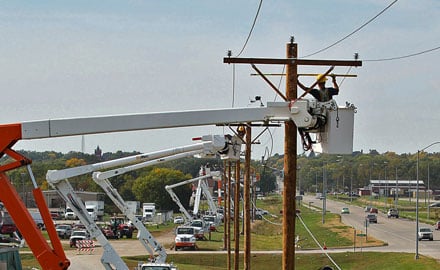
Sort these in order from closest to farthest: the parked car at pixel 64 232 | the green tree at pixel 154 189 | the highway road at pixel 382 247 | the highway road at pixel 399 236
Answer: the highway road at pixel 382 247, the highway road at pixel 399 236, the parked car at pixel 64 232, the green tree at pixel 154 189

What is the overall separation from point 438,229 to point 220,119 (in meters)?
65.9

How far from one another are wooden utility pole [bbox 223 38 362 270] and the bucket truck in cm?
Result: 40

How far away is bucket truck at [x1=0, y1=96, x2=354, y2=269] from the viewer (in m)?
14.2

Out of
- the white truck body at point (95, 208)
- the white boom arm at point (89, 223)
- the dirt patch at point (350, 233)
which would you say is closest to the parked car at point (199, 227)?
the dirt patch at point (350, 233)

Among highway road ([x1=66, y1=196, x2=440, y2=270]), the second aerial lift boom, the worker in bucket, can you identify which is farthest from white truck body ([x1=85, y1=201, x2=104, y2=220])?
the worker in bucket

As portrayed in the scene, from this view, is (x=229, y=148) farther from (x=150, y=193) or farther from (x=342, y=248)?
(x=150, y=193)

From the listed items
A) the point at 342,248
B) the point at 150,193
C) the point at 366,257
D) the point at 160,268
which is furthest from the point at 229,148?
the point at 150,193

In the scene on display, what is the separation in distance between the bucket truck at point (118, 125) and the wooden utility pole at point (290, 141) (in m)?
0.40

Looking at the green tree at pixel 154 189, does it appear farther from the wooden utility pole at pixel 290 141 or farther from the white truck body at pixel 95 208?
the wooden utility pole at pixel 290 141

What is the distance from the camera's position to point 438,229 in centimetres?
7675

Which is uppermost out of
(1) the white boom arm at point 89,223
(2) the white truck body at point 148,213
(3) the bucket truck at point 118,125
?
(3) the bucket truck at point 118,125

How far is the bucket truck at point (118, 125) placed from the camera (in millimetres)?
14250

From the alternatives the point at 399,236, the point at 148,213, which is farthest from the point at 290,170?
the point at 148,213

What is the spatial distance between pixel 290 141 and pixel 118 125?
310 cm
